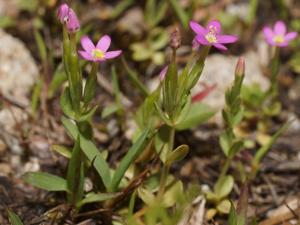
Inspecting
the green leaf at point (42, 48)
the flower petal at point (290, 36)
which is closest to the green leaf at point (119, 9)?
the green leaf at point (42, 48)

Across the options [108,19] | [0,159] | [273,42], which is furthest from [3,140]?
[273,42]

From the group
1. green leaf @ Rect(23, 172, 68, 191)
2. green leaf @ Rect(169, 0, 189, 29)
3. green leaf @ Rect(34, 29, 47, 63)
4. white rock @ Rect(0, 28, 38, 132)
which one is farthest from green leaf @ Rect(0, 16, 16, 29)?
green leaf @ Rect(23, 172, 68, 191)

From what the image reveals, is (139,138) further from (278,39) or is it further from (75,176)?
(278,39)

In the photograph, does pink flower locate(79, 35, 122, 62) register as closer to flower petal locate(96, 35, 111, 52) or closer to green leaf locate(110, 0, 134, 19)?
flower petal locate(96, 35, 111, 52)

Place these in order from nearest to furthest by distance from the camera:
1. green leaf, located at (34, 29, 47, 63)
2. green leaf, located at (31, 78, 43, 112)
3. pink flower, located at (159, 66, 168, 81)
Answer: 1. pink flower, located at (159, 66, 168, 81)
2. green leaf, located at (31, 78, 43, 112)
3. green leaf, located at (34, 29, 47, 63)

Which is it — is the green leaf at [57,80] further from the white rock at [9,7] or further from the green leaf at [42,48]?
the white rock at [9,7]

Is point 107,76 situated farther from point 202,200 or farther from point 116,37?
point 202,200

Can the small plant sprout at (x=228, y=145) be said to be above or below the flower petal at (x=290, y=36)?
Answer: below
